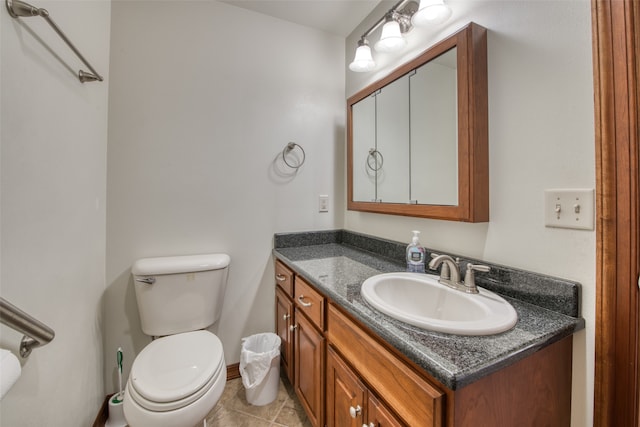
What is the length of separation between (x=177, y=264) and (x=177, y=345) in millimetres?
399

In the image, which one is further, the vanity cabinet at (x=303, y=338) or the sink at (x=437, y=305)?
the vanity cabinet at (x=303, y=338)

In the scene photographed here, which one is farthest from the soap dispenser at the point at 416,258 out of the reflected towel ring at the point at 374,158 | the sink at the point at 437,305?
the reflected towel ring at the point at 374,158

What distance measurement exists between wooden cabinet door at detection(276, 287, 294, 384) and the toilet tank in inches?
14.8

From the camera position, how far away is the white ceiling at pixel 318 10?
5.26ft

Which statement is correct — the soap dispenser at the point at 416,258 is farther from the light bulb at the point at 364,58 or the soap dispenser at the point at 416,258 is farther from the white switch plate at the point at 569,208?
the light bulb at the point at 364,58

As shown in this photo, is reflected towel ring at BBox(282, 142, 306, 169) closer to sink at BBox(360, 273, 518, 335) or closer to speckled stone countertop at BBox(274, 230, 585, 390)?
speckled stone countertop at BBox(274, 230, 585, 390)

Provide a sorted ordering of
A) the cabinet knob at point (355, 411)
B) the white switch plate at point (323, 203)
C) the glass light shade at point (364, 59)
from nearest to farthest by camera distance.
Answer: the cabinet knob at point (355, 411), the glass light shade at point (364, 59), the white switch plate at point (323, 203)

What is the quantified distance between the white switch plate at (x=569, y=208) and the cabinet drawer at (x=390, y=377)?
0.63 metres

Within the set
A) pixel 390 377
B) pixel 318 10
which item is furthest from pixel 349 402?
pixel 318 10

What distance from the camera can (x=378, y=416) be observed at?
0.74 meters

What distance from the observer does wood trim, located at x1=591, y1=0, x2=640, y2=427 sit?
654 millimetres

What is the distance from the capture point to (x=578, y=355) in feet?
2.45

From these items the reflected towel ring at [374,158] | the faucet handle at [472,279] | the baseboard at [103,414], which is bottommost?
the baseboard at [103,414]

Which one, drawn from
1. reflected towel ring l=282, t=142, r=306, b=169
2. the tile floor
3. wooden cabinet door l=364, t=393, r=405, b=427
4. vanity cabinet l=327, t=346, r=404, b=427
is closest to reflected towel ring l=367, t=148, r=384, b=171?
reflected towel ring l=282, t=142, r=306, b=169
